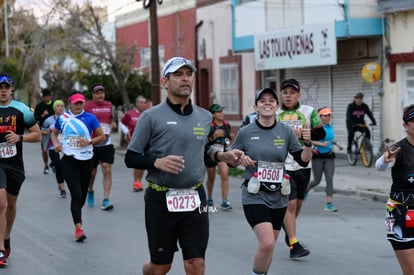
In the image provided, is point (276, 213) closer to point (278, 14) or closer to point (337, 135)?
point (337, 135)

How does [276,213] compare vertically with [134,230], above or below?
above

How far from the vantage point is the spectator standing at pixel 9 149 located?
8.56 metres

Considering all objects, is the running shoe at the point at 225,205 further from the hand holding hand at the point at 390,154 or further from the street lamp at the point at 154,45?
the street lamp at the point at 154,45

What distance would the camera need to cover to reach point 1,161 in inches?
340

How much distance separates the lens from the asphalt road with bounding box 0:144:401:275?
8484 mm

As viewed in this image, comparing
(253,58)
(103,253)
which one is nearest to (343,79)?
(253,58)

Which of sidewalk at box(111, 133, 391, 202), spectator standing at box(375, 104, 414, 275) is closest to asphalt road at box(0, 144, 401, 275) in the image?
sidewalk at box(111, 133, 391, 202)

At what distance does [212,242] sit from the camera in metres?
9.91

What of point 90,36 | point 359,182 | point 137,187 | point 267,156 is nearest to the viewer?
Result: point 267,156

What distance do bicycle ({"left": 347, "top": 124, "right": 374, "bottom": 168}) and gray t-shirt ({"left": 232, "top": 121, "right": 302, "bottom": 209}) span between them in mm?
11920

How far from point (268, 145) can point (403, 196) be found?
5.04 ft

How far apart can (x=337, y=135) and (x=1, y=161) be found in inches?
604

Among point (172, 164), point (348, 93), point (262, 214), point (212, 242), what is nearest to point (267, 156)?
point (262, 214)

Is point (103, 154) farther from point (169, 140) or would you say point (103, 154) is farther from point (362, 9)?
point (362, 9)
